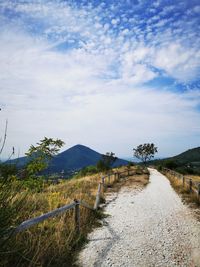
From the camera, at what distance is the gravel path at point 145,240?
16.2 feet

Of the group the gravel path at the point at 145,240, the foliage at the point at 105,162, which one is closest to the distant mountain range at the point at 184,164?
the foliage at the point at 105,162

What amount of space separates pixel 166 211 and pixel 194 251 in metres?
4.17

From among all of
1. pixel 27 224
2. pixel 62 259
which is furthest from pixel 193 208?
pixel 27 224

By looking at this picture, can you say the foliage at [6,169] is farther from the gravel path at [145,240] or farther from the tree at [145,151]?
the tree at [145,151]

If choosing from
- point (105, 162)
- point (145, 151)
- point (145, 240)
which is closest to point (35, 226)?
point (145, 240)

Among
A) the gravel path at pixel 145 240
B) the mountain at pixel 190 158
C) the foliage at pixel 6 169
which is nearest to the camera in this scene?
the foliage at pixel 6 169

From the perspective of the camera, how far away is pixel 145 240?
20.0ft

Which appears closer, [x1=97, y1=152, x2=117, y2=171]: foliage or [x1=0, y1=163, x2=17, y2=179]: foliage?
[x1=0, y1=163, x2=17, y2=179]: foliage

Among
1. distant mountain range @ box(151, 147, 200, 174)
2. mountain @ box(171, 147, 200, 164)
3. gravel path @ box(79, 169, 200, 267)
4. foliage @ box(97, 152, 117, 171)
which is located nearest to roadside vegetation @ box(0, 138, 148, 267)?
gravel path @ box(79, 169, 200, 267)

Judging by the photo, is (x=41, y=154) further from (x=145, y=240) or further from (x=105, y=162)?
(x=105, y=162)

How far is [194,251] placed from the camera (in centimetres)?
543

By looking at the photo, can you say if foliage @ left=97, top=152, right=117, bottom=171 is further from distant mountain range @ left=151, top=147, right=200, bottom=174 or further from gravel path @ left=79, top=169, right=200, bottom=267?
gravel path @ left=79, top=169, right=200, bottom=267

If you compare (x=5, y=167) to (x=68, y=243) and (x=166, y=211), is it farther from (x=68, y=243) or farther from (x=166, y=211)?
(x=166, y=211)

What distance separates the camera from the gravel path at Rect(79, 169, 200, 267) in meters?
4.95
